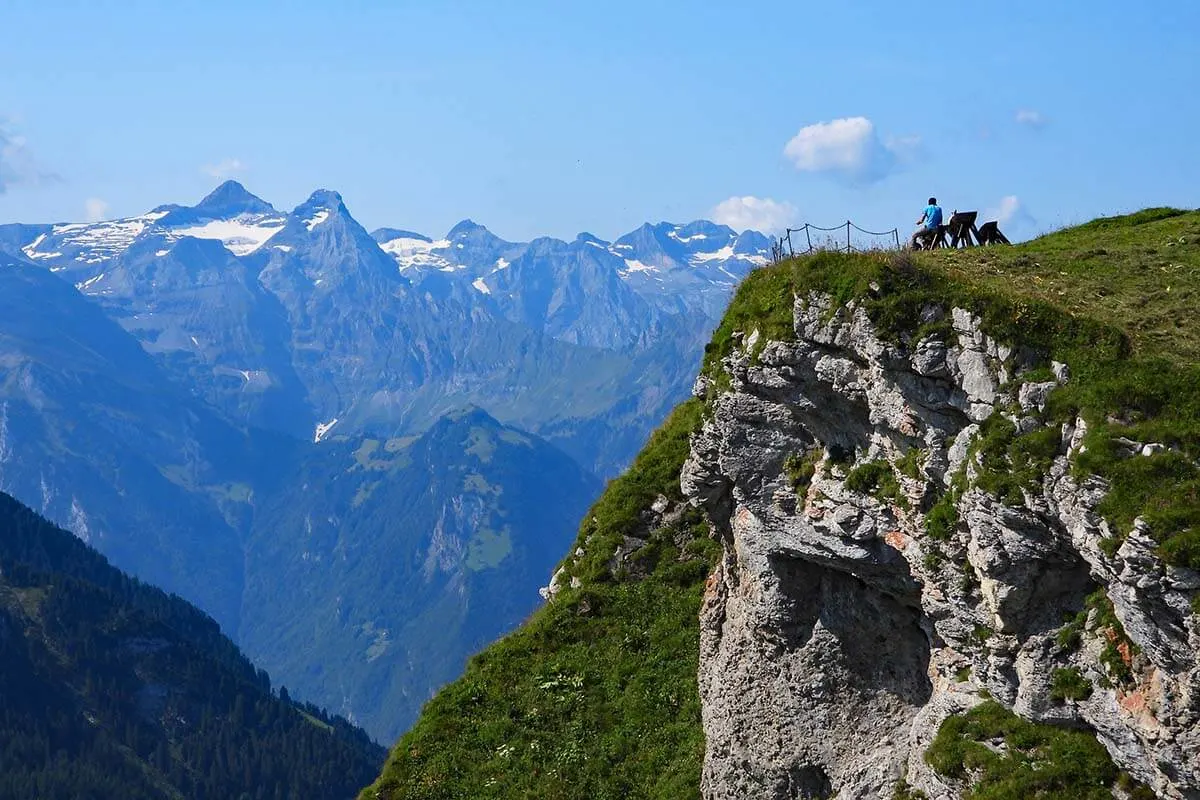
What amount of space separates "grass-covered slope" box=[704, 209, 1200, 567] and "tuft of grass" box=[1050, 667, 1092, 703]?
3321mm

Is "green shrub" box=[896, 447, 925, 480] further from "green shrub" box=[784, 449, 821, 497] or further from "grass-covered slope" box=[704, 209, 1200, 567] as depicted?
"green shrub" box=[784, 449, 821, 497]

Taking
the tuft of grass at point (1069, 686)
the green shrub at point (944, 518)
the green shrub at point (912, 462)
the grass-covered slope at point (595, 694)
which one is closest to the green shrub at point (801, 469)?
the green shrub at point (912, 462)

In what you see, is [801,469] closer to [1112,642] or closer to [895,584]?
[895,584]

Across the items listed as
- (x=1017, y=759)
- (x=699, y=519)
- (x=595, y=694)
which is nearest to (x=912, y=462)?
(x=1017, y=759)

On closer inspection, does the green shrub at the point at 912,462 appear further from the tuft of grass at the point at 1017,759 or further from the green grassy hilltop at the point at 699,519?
the tuft of grass at the point at 1017,759

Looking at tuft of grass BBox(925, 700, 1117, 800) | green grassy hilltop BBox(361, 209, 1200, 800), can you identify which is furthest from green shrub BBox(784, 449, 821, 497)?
tuft of grass BBox(925, 700, 1117, 800)

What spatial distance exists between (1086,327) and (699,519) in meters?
22.2

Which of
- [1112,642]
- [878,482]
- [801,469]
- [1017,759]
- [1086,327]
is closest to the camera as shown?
[1112,642]

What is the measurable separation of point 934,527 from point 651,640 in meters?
17.0

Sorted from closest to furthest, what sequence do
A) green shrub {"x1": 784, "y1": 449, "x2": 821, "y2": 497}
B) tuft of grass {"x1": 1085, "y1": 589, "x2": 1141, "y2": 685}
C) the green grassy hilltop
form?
tuft of grass {"x1": 1085, "y1": 589, "x2": 1141, "y2": 685} < the green grassy hilltop < green shrub {"x1": 784, "y1": 449, "x2": 821, "y2": 497}

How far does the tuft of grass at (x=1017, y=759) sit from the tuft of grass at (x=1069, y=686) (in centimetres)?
70

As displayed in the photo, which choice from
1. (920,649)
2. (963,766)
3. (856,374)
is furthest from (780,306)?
(963,766)

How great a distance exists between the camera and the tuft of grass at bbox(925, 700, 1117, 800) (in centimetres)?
2275

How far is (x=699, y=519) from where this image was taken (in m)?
45.0
